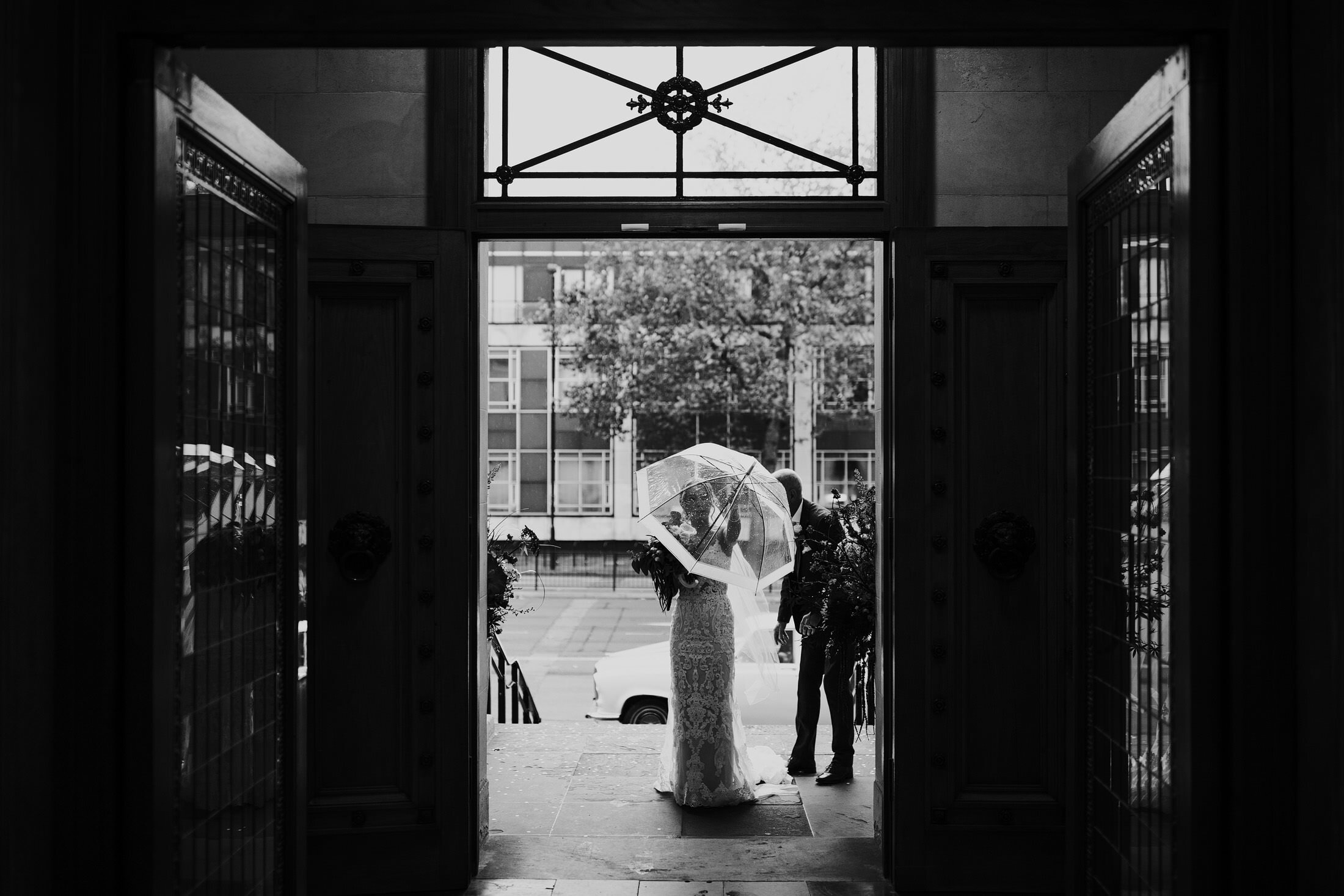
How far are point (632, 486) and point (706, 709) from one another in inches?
798

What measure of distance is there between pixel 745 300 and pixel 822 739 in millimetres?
12177

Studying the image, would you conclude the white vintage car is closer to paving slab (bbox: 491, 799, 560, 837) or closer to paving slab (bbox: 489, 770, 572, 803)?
paving slab (bbox: 489, 770, 572, 803)

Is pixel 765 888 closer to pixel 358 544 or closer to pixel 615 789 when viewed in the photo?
pixel 615 789

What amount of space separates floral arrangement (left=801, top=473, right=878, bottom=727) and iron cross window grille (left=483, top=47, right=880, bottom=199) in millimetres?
1784

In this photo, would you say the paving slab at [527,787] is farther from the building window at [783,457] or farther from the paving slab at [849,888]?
the building window at [783,457]

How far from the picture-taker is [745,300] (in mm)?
19453

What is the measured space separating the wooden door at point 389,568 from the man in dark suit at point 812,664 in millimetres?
2414

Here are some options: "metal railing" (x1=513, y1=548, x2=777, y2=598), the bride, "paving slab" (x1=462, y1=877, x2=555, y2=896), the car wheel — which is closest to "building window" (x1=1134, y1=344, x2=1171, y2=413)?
"paving slab" (x1=462, y1=877, x2=555, y2=896)

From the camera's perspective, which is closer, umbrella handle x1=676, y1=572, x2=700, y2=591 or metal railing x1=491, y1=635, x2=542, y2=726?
umbrella handle x1=676, y1=572, x2=700, y2=591

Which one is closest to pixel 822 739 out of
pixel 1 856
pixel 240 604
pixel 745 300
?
pixel 240 604

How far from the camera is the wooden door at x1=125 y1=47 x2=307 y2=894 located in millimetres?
2459

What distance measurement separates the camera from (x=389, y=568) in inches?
184

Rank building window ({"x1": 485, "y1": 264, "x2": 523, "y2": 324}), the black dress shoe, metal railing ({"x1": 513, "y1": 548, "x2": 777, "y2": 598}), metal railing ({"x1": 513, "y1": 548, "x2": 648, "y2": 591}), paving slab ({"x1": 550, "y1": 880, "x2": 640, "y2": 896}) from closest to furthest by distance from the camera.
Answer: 1. paving slab ({"x1": 550, "y1": 880, "x2": 640, "y2": 896})
2. the black dress shoe
3. metal railing ({"x1": 513, "y1": 548, "x2": 777, "y2": 598})
4. metal railing ({"x1": 513, "y1": 548, "x2": 648, "y2": 591})
5. building window ({"x1": 485, "y1": 264, "x2": 523, "y2": 324})

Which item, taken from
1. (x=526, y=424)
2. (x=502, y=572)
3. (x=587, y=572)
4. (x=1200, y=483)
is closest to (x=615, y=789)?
(x=502, y=572)
